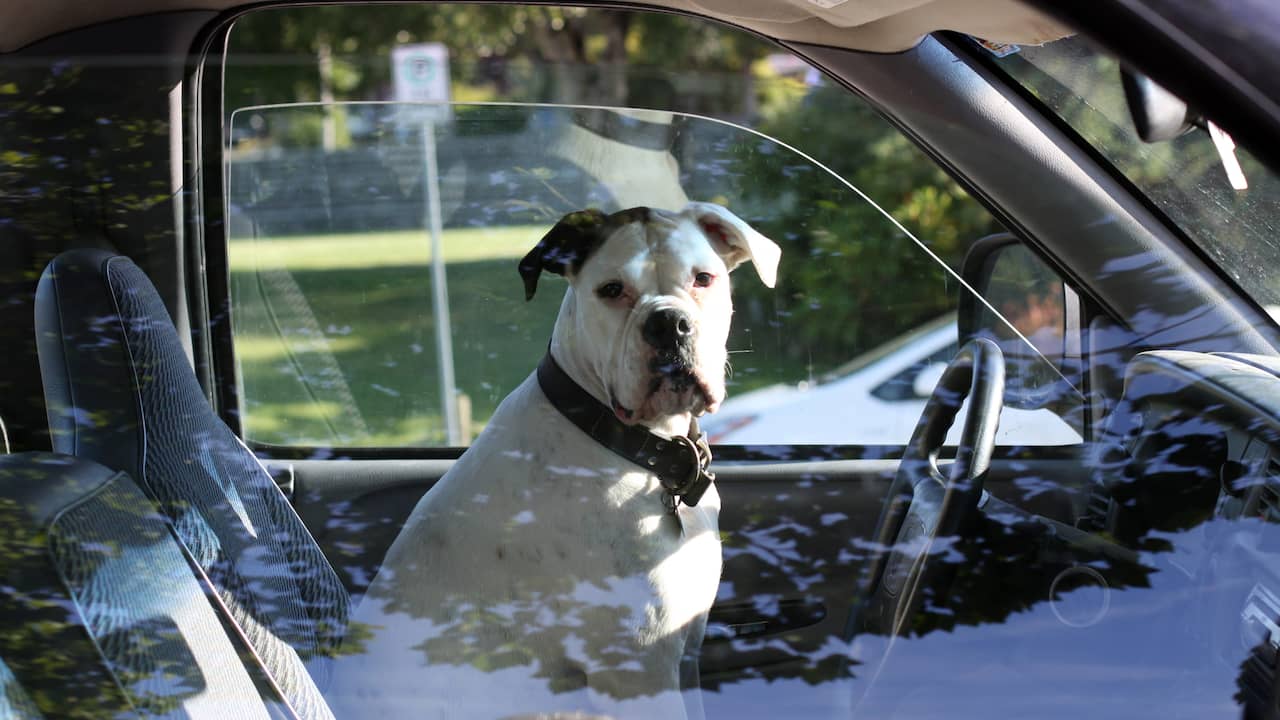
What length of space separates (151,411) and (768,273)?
2.77 ft

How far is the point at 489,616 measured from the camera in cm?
129

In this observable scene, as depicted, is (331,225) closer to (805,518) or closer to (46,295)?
(46,295)

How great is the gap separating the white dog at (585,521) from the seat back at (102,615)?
0.14 m

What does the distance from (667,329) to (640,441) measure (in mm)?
174

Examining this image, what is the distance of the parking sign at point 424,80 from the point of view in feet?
4.95

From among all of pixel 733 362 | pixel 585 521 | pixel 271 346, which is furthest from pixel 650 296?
pixel 271 346

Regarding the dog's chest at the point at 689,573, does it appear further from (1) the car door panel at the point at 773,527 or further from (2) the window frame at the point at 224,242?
(2) the window frame at the point at 224,242

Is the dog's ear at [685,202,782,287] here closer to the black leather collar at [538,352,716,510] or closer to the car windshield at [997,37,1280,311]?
the black leather collar at [538,352,716,510]

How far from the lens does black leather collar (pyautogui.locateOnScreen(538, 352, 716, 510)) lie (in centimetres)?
149

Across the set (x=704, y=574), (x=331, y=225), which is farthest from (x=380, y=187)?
(x=704, y=574)

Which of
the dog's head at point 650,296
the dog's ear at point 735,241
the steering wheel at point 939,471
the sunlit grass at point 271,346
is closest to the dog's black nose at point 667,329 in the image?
the dog's head at point 650,296

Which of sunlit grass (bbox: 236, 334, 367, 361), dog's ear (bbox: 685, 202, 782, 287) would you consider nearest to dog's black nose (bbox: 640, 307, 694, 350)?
dog's ear (bbox: 685, 202, 782, 287)

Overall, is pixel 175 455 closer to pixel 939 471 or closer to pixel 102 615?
pixel 102 615

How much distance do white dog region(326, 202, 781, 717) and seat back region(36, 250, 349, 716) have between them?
2.8 inches
